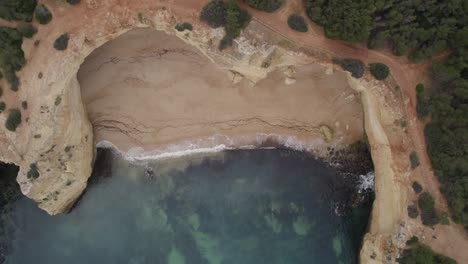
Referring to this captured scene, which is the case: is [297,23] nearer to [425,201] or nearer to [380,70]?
[380,70]

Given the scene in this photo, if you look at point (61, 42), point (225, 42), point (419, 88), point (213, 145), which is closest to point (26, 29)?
point (61, 42)

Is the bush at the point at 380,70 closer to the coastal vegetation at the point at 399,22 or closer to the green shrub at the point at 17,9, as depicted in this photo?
the coastal vegetation at the point at 399,22

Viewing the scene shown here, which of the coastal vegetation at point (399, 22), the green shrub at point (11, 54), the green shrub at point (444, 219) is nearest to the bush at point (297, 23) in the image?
the coastal vegetation at point (399, 22)

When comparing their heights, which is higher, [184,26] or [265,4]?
[265,4]

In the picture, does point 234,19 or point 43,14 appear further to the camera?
point 234,19

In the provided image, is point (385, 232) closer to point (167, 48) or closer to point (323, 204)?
point (323, 204)
